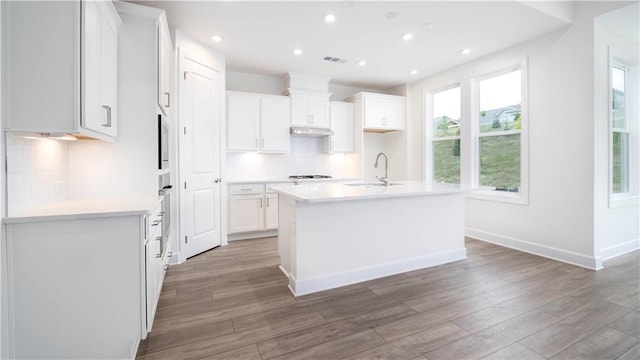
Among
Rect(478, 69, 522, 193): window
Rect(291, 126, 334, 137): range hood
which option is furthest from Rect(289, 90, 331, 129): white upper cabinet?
Rect(478, 69, 522, 193): window

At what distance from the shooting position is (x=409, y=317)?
2.15 m

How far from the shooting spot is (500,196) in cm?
409

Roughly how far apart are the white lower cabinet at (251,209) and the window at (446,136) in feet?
9.71

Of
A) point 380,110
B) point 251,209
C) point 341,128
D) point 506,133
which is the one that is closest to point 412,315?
point 251,209

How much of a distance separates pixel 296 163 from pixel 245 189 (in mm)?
1250

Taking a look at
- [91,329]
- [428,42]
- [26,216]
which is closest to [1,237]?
[26,216]

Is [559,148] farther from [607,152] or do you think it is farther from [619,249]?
[619,249]

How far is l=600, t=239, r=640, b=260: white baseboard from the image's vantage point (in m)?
3.33

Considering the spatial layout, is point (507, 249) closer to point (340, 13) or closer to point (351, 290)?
point (351, 290)

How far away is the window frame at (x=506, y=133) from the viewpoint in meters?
3.74

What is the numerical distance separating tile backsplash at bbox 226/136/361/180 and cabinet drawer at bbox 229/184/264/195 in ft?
1.90

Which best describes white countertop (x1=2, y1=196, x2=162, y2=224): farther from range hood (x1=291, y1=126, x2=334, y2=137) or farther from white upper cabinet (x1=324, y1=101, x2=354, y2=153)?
white upper cabinet (x1=324, y1=101, x2=354, y2=153)

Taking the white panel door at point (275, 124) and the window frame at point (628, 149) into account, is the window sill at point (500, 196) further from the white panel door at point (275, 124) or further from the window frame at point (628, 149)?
the white panel door at point (275, 124)

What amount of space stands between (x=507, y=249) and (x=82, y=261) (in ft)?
14.4
